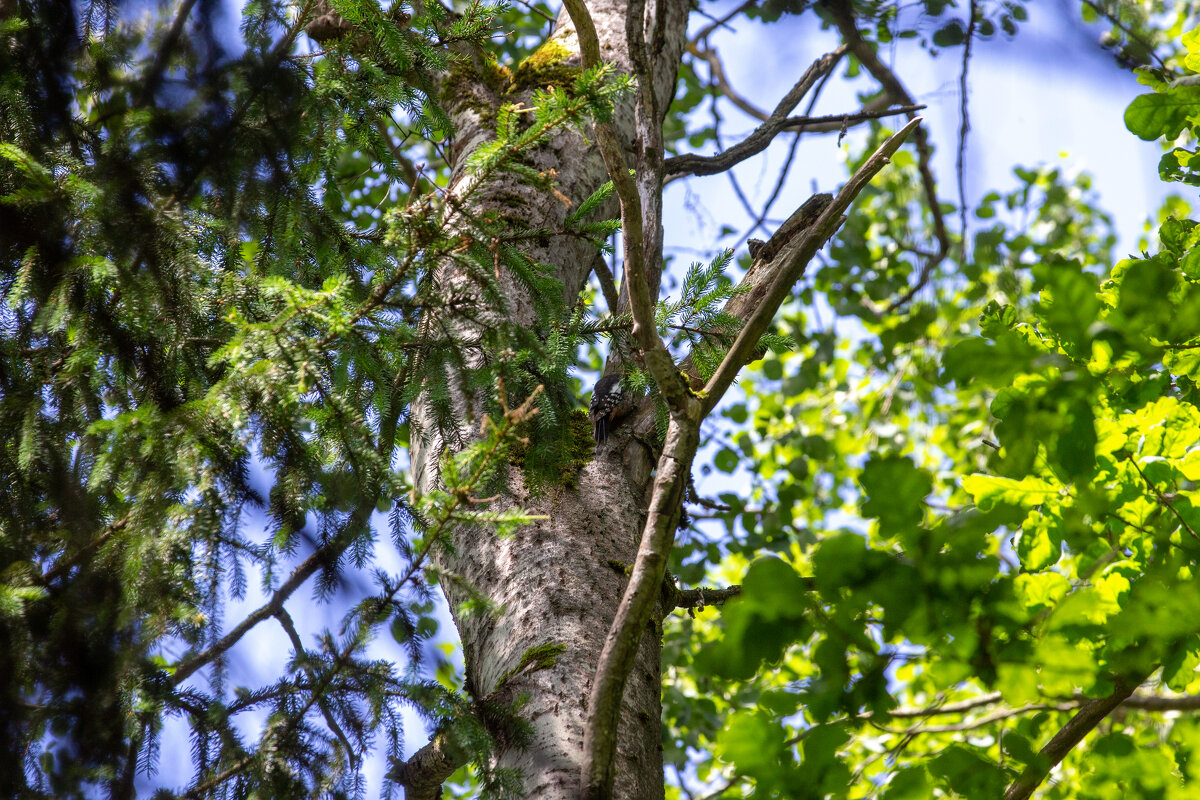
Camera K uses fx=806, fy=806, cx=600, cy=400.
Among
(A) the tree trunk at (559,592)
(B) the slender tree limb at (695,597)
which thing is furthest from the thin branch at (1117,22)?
(B) the slender tree limb at (695,597)

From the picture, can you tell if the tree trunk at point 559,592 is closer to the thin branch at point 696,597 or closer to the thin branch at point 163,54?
the thin branch at point 696,597

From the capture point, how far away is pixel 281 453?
1.33 metres

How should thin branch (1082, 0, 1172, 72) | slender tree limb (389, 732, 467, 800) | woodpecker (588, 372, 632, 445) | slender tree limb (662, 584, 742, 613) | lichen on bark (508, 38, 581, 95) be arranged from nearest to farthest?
1. thin branch (1082, 0, 1172, 72)
2. slender tree limb (389, 732, 467, 800)
3. slender tree limb (662, 584, 742, 613)
4. woodpecker (588, 372, 632, 445)
5. lichen on bark (508, 38, 581, 95)

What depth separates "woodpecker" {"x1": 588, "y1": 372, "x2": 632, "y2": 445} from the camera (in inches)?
78.4

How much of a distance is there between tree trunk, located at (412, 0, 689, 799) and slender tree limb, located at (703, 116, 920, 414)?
52 centimetres

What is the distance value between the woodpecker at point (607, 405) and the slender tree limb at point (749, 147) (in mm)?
1180

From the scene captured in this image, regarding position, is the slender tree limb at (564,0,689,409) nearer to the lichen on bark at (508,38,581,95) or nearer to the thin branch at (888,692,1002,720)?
the thin branch at (888,692,1002,720)

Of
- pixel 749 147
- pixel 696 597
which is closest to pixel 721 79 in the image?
pixel 749 147

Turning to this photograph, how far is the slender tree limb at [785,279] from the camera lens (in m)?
1.21

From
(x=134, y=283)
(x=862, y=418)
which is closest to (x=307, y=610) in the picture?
(x=134, y=283)

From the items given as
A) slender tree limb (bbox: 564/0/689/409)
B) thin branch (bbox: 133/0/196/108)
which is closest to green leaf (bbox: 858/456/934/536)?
slender tree limb (bbox: 564/0/689/409)

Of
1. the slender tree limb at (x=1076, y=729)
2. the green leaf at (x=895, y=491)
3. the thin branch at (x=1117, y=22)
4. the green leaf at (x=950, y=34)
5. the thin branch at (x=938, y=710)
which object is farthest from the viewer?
the slender tree limb at (x=1076, y=729)

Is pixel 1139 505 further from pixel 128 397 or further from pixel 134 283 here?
pixel 128 397

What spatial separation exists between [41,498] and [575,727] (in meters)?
1.15
